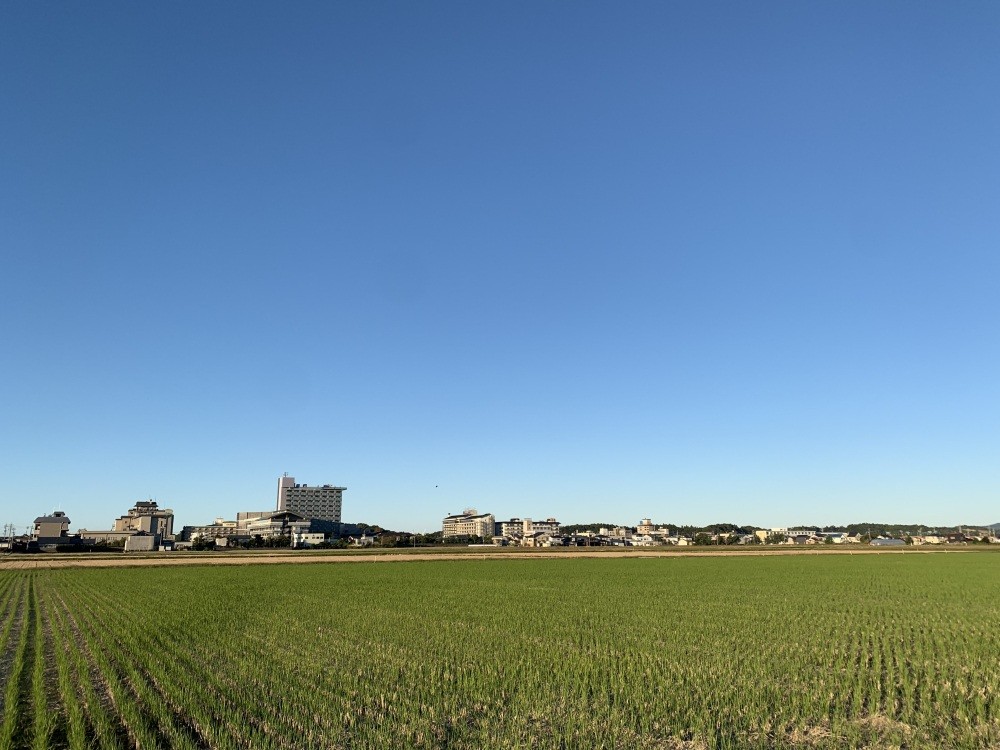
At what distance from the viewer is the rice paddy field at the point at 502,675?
11.9m

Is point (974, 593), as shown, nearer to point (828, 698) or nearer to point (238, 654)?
point (828, 698)

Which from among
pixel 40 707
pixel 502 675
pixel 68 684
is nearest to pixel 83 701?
pixel 40 707

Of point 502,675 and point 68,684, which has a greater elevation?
point 68,684

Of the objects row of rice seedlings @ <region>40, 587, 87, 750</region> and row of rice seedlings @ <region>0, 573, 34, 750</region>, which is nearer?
row of rice seedlings @ <region>40, 587, 87, 750</region>

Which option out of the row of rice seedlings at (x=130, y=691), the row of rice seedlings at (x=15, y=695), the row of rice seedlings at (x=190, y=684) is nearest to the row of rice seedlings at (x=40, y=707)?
the row of rice seedlings at (x=15, y=695)

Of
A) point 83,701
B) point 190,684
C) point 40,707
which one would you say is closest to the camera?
point 40,707

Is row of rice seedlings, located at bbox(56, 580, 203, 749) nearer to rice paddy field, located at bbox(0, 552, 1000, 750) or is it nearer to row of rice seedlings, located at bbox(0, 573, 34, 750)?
rice paddy field, located at bbox(0, 552, 1000, 750)

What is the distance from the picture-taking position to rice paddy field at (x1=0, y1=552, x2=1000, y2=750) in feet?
39.0

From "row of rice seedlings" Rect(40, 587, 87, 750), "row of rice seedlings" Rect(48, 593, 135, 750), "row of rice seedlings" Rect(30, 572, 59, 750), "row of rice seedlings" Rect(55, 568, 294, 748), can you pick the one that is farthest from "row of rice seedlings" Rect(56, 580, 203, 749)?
"row of rice seedlings" Rect(30, 572, 59, 750)

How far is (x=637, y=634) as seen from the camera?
23062mm

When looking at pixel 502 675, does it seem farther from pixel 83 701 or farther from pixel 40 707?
pixel 40 707

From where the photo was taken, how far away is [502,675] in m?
16.4

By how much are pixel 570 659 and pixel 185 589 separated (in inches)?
1466

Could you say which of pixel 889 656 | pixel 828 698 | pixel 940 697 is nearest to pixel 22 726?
pixel 828 698
